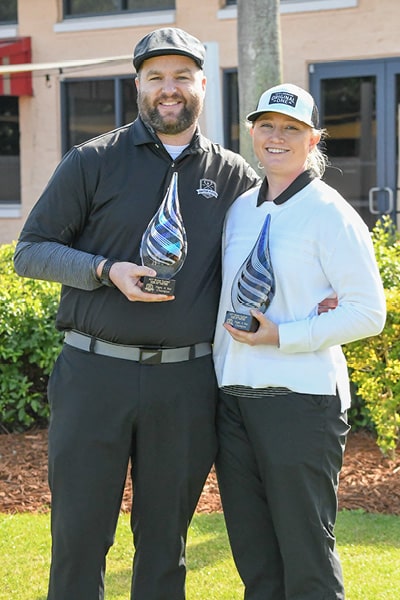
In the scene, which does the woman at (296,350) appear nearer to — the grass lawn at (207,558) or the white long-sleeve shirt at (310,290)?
the white long-sleeve shirt at (310,290)

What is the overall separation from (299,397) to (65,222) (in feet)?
3.42

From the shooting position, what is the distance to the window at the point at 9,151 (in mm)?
14461

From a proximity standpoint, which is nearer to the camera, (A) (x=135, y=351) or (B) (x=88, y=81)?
(A) (x=135, y=351)

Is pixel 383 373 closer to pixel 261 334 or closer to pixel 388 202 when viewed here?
pixel 261 334

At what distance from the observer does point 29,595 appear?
4.31 meters

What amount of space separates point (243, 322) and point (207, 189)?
1.97ft

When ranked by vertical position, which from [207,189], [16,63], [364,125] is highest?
[16,63]

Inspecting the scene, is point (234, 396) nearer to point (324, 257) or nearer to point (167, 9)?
point (324, 257)

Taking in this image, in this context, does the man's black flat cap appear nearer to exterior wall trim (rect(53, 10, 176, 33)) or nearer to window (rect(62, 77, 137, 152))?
exterior wall trim (rect(53, 10, 176, 33))

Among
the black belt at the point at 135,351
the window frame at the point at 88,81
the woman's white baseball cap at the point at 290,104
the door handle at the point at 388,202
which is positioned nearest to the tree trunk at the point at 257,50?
the door handle at the point at 388,202

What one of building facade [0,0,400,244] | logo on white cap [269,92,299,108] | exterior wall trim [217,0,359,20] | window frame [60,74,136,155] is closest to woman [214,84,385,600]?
logo on white cap [269,92,299,108]

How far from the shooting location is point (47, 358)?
21.1ft

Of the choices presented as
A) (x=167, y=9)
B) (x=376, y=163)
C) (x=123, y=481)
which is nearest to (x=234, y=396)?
(x=123, y=481)

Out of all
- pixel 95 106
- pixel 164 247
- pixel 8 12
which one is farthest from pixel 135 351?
pixel 8 12
